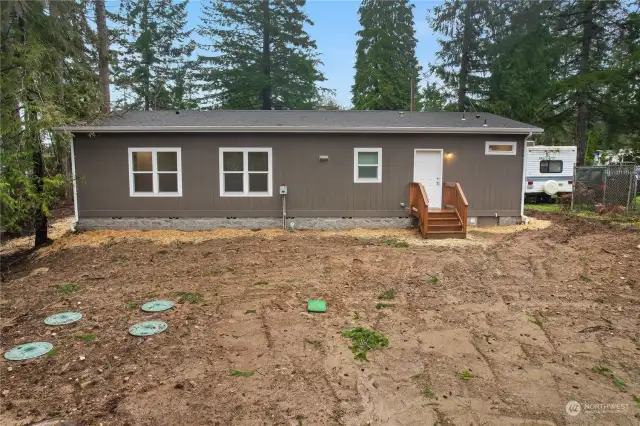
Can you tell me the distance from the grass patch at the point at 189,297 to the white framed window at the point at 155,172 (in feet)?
17.3

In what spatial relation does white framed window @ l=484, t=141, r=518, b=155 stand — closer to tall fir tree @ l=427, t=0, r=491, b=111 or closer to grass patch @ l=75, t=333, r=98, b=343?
grass patch @ l=75, t=333, r=98, b=343

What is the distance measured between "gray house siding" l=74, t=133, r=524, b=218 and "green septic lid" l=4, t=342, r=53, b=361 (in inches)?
252

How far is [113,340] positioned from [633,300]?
621 cm

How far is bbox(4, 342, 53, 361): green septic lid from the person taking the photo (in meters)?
3.46

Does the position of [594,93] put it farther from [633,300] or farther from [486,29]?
[633,300]

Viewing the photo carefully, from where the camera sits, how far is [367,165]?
33.1 ft

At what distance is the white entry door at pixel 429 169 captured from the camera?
10.1 meters

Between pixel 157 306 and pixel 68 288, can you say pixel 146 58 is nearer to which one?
pixel 68 288

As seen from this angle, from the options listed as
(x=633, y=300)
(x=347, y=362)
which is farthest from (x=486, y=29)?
(x=347, y=362)

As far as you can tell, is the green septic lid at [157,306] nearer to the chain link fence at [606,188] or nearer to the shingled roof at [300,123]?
the shingled roof at [300,123]

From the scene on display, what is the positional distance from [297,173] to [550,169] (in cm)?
1171

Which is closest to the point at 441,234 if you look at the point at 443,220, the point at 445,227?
the point at 445,227

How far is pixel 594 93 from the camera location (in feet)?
57.4

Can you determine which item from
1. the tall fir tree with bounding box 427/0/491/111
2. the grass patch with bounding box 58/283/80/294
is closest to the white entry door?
the grass patch with bounding box 58/283/80/294
